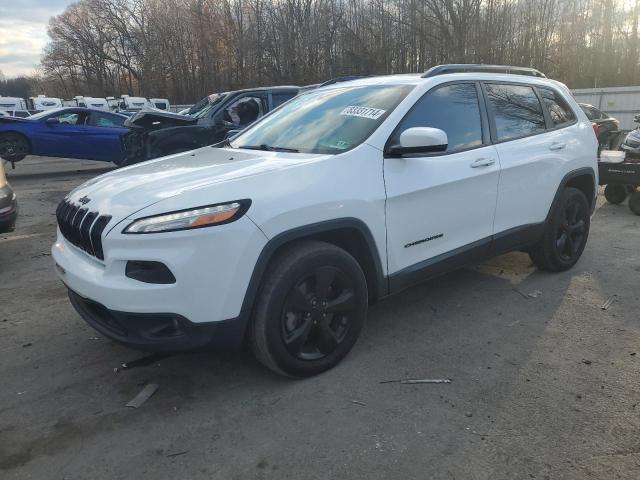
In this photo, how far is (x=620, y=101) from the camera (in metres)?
21.2

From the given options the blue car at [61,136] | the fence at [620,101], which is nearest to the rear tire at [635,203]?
the blue car at [61,136]

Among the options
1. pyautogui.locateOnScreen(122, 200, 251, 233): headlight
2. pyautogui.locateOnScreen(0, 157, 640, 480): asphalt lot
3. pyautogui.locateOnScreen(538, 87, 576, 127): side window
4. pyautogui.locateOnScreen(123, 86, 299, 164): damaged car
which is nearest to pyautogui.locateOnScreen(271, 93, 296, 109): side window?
pyautogui.locateOnScreen(123, 86, 299, 164): damaged car

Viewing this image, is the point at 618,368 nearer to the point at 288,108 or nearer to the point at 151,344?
the point at 151,344

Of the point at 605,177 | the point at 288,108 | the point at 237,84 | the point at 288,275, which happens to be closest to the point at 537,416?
the point at 288,275

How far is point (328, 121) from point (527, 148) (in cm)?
176

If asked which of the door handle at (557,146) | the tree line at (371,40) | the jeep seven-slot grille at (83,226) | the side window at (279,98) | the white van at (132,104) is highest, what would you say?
the tree line at (371,40)

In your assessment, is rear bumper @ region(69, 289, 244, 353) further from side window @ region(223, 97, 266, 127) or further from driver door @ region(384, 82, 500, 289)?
side window @ region(223, 97, 266, 127)

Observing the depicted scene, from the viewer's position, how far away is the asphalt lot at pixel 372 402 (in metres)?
2.37

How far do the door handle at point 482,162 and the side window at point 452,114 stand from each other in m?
0.13

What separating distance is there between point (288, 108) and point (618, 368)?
10.00 feet

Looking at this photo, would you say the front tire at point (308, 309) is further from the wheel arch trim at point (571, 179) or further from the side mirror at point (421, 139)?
the wheel arch trim at point (571, 179)

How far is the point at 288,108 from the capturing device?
4.25 meters

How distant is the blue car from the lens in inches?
488

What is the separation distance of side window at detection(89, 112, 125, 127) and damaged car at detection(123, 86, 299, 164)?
338 cm
